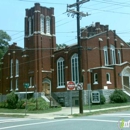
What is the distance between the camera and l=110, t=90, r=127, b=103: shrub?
32.5 metres

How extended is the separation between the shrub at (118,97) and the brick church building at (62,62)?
0.78 meters

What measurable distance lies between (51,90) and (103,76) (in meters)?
10.4

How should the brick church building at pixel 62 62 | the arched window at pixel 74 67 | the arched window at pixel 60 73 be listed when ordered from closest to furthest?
the brick church building at pixel 62 62, the arched window at pixel 74 67, the arched window at pixel 60 73

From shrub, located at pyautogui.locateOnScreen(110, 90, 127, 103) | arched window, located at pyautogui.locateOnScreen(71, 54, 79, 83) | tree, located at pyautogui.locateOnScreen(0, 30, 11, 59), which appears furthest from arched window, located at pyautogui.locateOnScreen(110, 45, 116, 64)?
tree, located at pyautogui.locateOnScreen(0, 30, 11, 59)

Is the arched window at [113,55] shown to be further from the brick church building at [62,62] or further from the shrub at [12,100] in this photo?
the shrub at [12,100]

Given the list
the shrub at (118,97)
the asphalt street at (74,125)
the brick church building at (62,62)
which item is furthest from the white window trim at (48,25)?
the asphalt street at (74,125)

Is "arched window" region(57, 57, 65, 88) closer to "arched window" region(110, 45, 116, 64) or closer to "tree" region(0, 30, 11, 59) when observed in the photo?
"arched window" region(110, 45, 116, 64)

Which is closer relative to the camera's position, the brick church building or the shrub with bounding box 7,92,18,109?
the brick church building

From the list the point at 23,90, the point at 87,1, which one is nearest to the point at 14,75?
the point at 23,90

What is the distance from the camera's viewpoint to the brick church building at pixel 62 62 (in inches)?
1399

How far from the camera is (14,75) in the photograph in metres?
45.1

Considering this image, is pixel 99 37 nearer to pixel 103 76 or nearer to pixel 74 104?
pixel 103 76

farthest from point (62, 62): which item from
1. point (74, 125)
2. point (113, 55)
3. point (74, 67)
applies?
point (74, 125)

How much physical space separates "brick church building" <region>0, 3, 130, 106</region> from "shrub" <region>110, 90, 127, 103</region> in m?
0.78
